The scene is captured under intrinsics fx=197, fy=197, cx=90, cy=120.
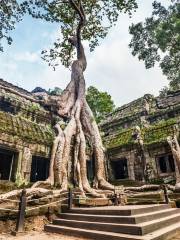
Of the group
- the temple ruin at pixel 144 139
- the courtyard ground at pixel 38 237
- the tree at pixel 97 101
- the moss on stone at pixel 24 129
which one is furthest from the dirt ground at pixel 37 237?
the tree at pixel 97 101

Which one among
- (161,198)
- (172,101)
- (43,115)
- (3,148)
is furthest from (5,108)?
(172,101)

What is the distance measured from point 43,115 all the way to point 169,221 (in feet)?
33.2

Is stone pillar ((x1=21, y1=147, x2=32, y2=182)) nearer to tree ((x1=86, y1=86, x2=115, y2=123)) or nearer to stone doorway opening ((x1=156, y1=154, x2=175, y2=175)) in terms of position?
stone doorway opening ((x1=156, y1=154, x2=175, y2=175))

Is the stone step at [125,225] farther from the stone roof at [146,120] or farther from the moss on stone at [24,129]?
the stone roof at [146,120]

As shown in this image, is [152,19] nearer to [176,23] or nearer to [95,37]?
[176,23]

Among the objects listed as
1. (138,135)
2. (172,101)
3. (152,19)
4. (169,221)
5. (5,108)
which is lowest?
(169,221)

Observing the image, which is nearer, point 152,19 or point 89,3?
point 89,3

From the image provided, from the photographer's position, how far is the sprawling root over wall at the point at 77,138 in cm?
813

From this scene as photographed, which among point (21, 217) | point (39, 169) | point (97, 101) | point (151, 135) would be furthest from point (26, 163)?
point (97, 101)

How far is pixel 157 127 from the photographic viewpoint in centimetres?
1351

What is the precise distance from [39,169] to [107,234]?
795 centimetres

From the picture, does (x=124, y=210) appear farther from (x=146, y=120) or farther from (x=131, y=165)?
(x=146, y=120)

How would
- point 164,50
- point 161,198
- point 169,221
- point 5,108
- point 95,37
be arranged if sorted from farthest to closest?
point 164,50 < point 95,37 < point 5,108 < point 161,198 < point 169,221

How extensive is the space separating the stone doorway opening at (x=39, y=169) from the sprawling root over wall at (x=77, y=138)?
2.24m
